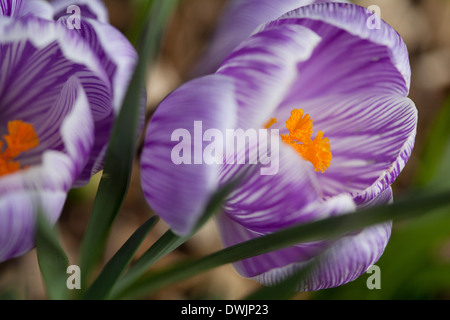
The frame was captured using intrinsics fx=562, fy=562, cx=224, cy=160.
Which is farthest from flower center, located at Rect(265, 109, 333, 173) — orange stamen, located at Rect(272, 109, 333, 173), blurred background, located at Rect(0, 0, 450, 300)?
blurred background, located at Rect(0, 0, 450, 300)

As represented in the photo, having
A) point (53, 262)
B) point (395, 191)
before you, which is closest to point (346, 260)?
point (53, 262)

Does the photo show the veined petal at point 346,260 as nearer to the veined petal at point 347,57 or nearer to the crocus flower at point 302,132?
the crocus flower at point 302,132

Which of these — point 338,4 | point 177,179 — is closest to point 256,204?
point 177,179

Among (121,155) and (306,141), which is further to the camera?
(306,141)

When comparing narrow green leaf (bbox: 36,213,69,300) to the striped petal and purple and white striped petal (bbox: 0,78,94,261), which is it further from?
the striped petal

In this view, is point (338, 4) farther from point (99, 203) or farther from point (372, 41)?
point (99, 203)

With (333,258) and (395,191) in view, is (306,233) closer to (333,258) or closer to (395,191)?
(333,258)
